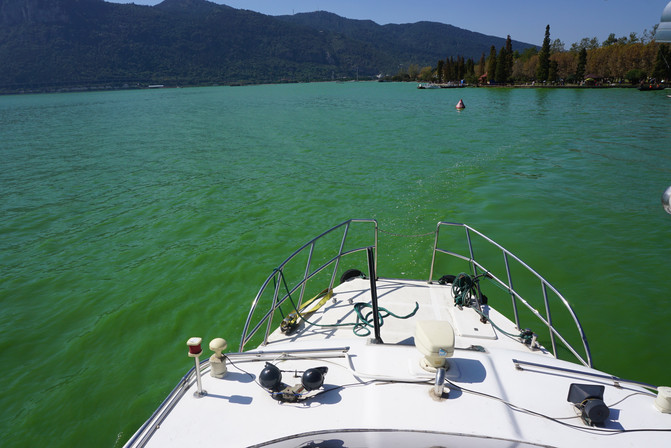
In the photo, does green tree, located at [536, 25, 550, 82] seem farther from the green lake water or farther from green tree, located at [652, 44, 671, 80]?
the green lake water

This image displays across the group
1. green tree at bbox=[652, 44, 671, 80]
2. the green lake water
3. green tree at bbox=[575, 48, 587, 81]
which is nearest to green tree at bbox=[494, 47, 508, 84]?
green tree at bbox=[575, 48, 587, 81]

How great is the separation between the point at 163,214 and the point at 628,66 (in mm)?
120558

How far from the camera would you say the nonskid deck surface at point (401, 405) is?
2.72 m

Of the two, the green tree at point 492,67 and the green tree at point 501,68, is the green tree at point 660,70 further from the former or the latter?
the green tree at point 492,67

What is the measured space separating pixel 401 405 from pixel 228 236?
984 cm

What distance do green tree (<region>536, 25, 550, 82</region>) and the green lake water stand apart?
8852cm

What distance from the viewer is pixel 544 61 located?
10138cm

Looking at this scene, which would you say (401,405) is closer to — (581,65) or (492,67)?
(581,65)

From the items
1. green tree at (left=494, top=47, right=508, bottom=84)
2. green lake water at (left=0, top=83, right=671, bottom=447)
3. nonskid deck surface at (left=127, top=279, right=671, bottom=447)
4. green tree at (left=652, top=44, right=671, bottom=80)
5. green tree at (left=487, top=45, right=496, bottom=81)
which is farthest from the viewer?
green tree at (left=487, top=45, right=496, bottom=81)

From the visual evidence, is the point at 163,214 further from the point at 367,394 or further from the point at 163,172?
the point at 367,394

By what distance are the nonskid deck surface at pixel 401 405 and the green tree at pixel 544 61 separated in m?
119

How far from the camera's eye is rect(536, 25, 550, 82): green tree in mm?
97875

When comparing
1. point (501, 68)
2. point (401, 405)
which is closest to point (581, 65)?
point (501, 68)

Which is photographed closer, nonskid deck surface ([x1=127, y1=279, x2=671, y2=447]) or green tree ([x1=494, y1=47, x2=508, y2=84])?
nonskid deck surface ([x1=127, y1=279, x2=671, y2=447])
